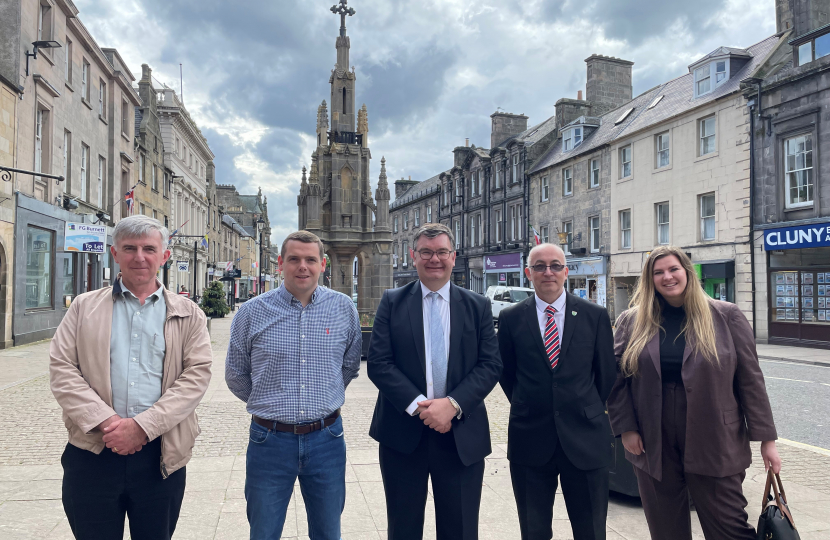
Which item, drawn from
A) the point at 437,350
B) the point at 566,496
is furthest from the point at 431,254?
the point at 566,496

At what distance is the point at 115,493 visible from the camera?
2.82 metres

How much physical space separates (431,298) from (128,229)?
5.73 feet

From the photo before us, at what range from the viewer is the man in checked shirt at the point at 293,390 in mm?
3143

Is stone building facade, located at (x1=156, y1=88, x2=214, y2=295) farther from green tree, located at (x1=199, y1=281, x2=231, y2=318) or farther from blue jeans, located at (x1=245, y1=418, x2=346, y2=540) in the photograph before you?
blue jeans, located at (x1=245, y1=418, x2=346, y2=540)

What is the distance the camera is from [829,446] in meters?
6.82

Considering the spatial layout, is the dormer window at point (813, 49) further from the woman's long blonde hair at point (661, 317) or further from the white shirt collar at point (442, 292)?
the white shirt collar at point (442, 292)

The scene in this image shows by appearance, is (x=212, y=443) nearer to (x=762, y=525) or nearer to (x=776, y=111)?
(x=762, y=525)

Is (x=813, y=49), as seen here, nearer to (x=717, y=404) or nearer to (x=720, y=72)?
(x=720, y=72)

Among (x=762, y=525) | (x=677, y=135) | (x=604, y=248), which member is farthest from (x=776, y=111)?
(x=762, y=525)

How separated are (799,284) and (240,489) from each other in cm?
1990

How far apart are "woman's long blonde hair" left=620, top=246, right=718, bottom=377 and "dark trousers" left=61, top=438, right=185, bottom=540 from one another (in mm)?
2759

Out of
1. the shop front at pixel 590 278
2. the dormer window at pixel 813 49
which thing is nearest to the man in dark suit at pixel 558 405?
the dormer window at pixel 813 49

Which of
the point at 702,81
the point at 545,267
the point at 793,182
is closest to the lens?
the point at 545,267


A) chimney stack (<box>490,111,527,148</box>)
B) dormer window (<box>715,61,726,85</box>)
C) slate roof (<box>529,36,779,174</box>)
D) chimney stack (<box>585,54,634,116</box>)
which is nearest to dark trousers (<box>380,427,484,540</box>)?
slate roof (<box>529,36,779,174</box>)
